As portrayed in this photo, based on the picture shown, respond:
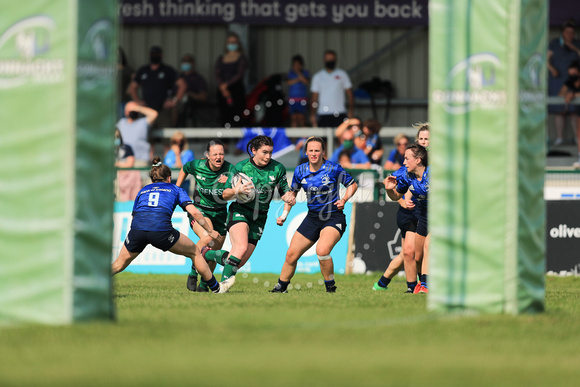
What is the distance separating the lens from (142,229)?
1215cm

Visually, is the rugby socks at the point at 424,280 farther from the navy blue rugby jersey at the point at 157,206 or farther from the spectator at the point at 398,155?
the spectator at the point at 398,155

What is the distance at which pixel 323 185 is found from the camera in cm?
1317

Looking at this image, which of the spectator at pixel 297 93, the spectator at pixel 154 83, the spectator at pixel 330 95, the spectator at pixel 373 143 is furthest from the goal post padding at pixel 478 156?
the spectator at pixel 154 83

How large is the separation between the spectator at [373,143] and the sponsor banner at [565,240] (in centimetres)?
368

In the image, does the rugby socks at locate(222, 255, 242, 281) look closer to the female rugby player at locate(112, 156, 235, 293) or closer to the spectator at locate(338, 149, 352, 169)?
the female rugby player at locate(112, 156, 235, 293)

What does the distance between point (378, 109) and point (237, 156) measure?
4.63m

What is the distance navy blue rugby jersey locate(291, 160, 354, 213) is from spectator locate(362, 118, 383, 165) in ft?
18.3

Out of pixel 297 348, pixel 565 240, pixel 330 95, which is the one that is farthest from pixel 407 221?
pixel 330 95

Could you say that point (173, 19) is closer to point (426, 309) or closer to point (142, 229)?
point (142, 229)

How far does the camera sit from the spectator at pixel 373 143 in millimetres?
18781

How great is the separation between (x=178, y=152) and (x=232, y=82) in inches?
145

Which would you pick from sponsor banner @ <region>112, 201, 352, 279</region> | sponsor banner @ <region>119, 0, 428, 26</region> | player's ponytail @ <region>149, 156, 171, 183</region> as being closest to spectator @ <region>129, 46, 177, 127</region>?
sponsor banner @ <region>119, 0, 428, 26</region>

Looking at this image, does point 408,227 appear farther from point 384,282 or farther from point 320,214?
point 320,214

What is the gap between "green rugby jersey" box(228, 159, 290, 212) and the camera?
13.2 meters
